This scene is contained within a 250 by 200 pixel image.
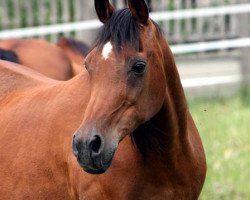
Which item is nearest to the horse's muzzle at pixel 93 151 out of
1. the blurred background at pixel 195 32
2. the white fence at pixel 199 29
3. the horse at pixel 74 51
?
the horse at pixel 74 51

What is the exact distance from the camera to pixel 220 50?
12844 millimetres

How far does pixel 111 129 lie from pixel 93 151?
15cm

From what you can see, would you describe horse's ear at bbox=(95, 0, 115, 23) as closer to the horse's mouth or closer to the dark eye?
the dark eye

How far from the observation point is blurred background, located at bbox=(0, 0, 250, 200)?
37.4ft

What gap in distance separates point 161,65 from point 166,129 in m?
0.40

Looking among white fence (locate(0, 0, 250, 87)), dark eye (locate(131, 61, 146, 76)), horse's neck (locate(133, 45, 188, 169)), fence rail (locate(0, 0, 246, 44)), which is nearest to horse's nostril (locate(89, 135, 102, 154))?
dark eye (locate(131, 61, 146, 76))

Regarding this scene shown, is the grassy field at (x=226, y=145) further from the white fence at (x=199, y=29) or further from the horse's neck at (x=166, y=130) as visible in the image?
the horse's neck at (x=166, y=130)

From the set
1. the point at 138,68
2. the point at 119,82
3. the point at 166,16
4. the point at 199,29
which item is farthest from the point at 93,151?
the point at 199,29

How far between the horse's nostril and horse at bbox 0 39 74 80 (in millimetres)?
3808

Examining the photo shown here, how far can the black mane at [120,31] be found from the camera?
421cm

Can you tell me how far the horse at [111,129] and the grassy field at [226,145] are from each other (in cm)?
→ 168

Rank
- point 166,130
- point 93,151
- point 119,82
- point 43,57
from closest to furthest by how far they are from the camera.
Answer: point 93,151 < point 119,82 < point 166,130 < point 43,57

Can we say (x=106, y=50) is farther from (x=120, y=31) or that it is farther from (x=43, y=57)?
(x=43, y=57)

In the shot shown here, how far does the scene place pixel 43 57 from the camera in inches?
322
